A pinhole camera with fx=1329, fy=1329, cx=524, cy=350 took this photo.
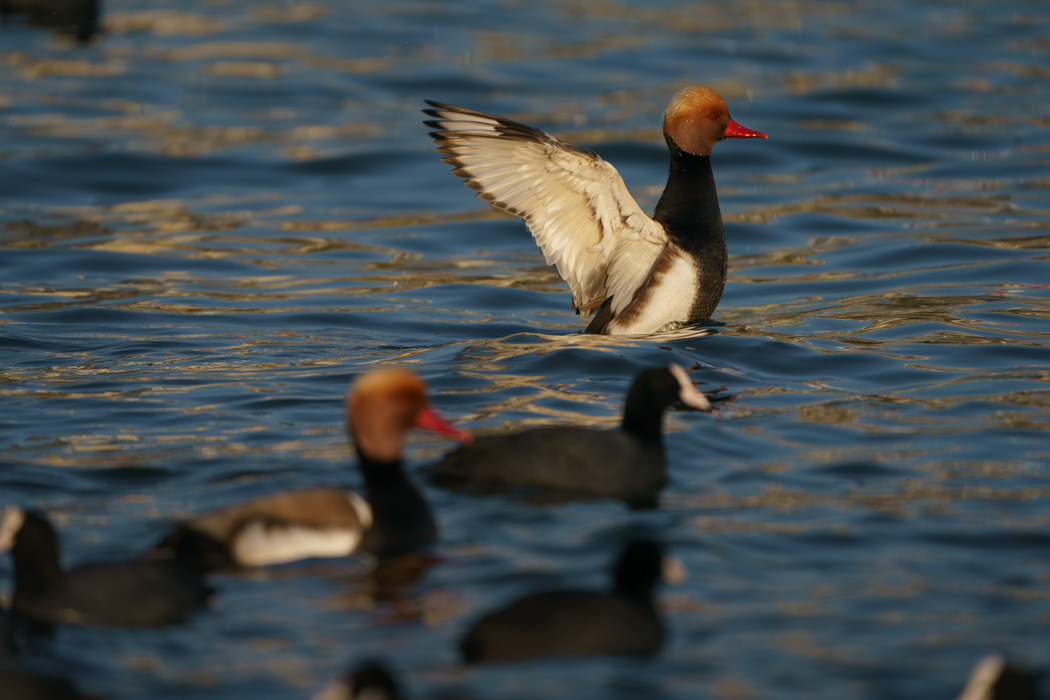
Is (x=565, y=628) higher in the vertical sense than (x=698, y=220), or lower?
lower

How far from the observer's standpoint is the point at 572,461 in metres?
6.13

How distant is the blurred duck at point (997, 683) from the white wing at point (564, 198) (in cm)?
474

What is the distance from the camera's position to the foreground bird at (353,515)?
5.21 m

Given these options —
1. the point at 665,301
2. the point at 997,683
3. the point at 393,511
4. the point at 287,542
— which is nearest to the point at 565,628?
the point at 393,511

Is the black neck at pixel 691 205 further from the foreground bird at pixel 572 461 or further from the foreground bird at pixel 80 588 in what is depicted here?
the foreground bird at pixel 80 588

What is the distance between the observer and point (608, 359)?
341 inches

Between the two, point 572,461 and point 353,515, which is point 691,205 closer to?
point 572,461

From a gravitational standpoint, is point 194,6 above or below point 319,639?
above

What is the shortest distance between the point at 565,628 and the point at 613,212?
14.9 ft

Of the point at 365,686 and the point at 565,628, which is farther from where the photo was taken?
the point at 565,628

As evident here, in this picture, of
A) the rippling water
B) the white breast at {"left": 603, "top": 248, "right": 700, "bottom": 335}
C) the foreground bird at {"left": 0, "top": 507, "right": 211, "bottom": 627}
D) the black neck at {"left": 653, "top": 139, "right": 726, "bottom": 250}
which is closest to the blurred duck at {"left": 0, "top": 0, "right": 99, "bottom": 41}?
the rippling water

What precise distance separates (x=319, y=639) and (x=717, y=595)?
1.55m

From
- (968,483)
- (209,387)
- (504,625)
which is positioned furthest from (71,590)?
(968,483)

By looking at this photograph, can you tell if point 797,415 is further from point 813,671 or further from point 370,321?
point 370,321
